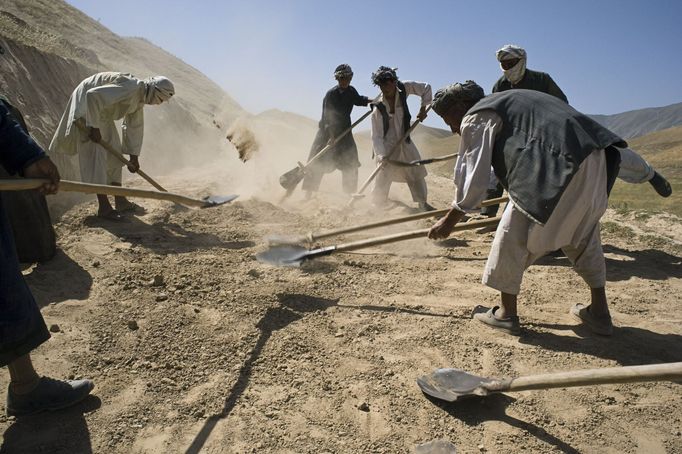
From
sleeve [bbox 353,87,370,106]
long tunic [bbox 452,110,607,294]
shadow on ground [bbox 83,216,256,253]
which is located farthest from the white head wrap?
shadow on ground [bbox 83,216,256,253]

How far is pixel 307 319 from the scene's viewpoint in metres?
3.16

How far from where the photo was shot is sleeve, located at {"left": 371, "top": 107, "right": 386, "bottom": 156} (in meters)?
6.22

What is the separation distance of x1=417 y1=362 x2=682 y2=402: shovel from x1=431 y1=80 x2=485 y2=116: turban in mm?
1606

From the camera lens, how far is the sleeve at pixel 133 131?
556 cm

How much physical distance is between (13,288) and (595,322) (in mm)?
3202

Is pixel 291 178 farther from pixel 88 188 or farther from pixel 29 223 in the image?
pixel 88 188

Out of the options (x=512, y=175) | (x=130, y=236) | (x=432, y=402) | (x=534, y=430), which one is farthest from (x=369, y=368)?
(x=130, y=236)

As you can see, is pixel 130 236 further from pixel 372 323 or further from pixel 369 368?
pixel 369 368

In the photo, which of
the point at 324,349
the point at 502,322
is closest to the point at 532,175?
the point at 502,322

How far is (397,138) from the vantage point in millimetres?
6289

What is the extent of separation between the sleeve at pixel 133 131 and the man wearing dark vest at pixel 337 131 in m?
2.32

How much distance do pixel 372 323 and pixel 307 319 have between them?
0.45 metres

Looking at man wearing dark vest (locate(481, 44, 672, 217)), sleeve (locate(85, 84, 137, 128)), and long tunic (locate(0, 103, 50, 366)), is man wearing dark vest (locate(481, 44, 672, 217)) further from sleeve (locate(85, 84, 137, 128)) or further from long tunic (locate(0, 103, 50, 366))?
long tunic (locate(0, 103, 50, 366))

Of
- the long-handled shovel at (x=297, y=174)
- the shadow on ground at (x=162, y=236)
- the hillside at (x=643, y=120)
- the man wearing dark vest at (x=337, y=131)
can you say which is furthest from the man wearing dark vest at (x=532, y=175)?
the hillside at (x=643, y=120)
